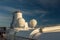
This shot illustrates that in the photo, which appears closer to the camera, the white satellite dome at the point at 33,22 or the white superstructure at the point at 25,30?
the white superstructure at the point at 25,30

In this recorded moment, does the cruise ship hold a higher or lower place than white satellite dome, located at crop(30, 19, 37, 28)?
lower

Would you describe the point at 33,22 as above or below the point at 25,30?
above

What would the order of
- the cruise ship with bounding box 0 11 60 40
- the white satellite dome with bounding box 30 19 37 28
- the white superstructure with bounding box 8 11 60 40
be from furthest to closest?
the white satellite dome with bounding box 30 19 37 28, the white superstructure with bounding box 8 11 60 40, the cruise ship with bounding box 0 11 60 40

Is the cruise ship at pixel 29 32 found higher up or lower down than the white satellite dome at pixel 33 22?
lower down

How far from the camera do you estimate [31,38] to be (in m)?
17.1

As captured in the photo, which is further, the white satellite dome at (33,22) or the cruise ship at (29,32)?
the white satellite dome at (33,22)

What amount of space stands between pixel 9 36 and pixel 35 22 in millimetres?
8061

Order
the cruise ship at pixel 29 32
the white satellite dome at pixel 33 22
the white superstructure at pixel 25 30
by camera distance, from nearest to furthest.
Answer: the cruise ship at pixel 29 32 < the white superstructure at pixel 25 30 < the white satellite dome at pixel 33 22

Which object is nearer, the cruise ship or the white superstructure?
the cruise ship

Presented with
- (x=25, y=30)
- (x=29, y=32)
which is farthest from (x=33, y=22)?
(x=29, y=32)

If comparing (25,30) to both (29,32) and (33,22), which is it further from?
(33,22)

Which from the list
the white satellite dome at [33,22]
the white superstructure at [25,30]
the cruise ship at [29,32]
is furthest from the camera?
the white satellite dome at [33,22]

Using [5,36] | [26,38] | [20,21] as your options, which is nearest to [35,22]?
[20,21]

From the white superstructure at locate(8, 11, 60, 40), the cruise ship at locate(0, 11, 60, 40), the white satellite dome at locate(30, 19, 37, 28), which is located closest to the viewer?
the cruise ship at locate(0, 11, 60, 40)
